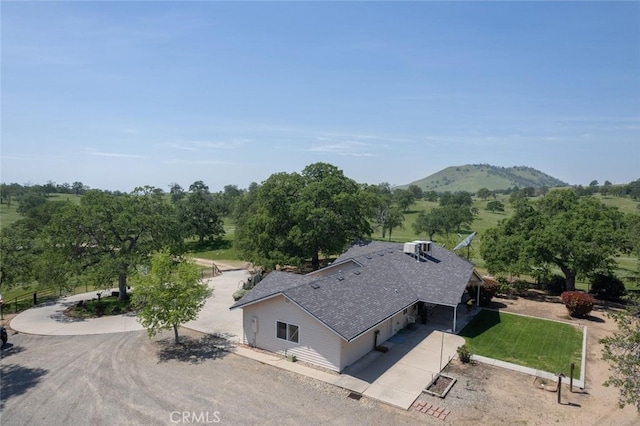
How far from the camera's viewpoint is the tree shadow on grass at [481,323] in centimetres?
2342

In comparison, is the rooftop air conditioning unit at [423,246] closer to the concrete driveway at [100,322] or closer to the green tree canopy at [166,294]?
the concrete driveway at [100,322]

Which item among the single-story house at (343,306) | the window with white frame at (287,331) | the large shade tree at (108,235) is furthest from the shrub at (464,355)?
the large shade tree at (108,235)

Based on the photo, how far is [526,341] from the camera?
22156 millimetres

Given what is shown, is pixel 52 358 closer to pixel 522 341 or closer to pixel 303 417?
pixel 303 417

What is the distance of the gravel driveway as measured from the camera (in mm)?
13984

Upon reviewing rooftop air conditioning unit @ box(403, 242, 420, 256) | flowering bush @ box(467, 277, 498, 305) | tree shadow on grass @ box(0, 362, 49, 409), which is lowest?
tree shadow on grass @ box(0, 362, 49, 409)

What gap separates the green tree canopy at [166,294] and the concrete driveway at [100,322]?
3383mm

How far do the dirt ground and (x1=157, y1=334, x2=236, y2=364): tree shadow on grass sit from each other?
10809 mm

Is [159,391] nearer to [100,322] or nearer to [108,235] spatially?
[100,322]

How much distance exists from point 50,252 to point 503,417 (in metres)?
29.7

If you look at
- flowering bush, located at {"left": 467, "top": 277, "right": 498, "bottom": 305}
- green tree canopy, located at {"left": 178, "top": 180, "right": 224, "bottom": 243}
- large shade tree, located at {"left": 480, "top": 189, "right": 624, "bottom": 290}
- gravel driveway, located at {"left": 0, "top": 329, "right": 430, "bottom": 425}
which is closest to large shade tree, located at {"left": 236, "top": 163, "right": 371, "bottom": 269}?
flowering bush, located at {"left": 467, "top": 277, "right": 498, "bottom": 305}

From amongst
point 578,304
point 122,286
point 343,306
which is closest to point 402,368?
point 343,306

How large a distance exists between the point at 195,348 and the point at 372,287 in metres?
10.7

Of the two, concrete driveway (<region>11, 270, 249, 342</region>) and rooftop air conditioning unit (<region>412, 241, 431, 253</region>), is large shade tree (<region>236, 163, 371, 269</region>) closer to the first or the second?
concrete driveway (<region>11, 270, 249, 342</region>)
